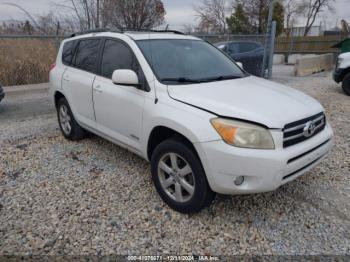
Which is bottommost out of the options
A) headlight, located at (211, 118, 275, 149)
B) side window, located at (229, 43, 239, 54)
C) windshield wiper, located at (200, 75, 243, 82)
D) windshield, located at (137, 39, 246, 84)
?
headlight, located at (211, 118, 275, 149)

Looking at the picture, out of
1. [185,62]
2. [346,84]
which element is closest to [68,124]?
[185,62]

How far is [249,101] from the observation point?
276 centimetres

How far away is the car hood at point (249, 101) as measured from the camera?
256 centimetres

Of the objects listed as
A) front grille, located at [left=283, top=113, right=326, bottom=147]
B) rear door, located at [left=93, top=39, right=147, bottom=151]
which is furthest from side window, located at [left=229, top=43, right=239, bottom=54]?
front grille, located at [left=283, top=113, right=326, bottom=147]

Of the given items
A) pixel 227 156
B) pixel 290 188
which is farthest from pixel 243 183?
pixel 290 188

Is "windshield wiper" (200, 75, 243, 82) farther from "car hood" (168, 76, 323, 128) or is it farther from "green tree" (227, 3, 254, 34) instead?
"green tree" (227, 3, 254, 34)

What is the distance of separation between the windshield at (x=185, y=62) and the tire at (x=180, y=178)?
763 mm

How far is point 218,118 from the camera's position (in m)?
2.56

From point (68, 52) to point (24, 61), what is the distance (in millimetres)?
6453

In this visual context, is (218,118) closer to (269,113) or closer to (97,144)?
(269,113)

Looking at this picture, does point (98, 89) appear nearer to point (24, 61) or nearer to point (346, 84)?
point (346, 84)

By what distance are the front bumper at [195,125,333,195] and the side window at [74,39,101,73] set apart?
224 cm

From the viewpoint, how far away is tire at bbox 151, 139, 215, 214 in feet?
8.79

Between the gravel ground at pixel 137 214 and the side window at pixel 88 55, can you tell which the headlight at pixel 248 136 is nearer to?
the gravel ground at pixel 137 214
